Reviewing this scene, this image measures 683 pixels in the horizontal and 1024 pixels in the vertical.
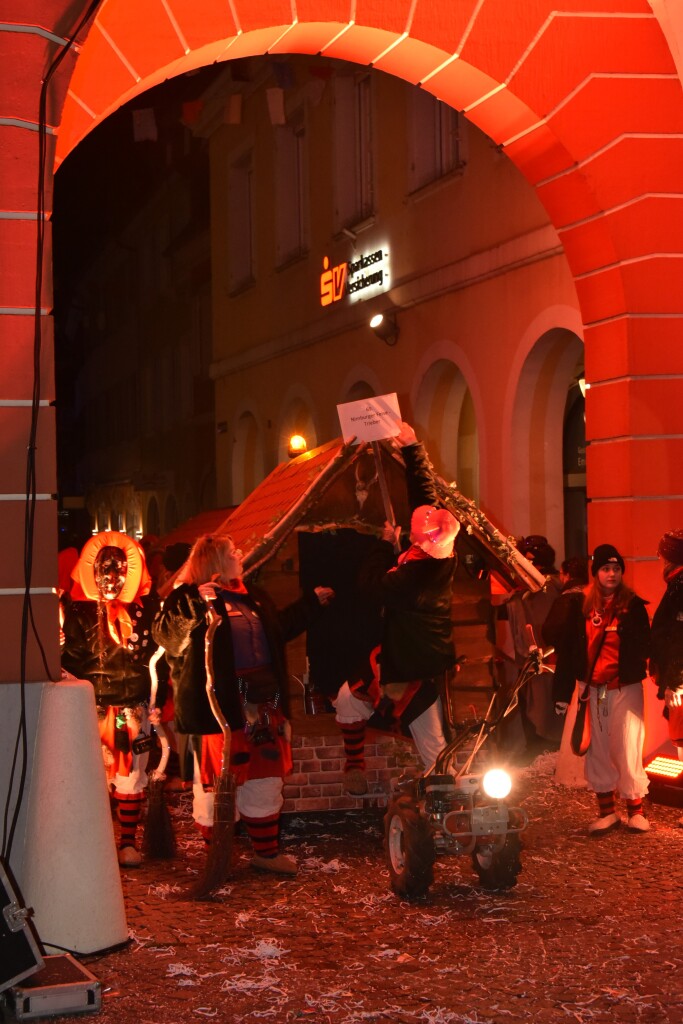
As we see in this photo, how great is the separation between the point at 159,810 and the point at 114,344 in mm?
38017

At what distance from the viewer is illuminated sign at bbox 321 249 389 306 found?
1858 cm

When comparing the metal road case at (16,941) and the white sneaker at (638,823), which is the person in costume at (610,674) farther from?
the metal road case at (16,941)

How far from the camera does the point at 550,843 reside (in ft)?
26.4

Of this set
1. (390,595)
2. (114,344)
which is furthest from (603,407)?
(114,344)

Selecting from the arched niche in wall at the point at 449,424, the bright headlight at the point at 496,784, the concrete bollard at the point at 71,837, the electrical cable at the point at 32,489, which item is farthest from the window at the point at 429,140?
the concrete bollard at the point at 71,837

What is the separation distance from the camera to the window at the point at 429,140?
16719 millimetres

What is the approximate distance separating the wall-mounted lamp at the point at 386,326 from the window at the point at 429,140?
1571 mm

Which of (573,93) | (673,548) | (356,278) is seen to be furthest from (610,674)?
(356,278)

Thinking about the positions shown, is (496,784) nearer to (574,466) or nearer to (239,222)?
(574,466)

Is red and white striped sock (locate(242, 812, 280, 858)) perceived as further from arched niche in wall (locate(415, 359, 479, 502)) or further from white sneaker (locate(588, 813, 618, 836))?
arched niche in wall (locate(415, 359, 479, 502))

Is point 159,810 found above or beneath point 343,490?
beneath

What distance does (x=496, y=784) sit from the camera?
6992mm

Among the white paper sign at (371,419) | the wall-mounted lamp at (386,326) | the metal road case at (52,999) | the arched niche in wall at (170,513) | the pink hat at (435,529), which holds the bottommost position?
the metal road case at (52,999)

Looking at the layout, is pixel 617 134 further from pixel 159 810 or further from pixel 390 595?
pixel 159 810
